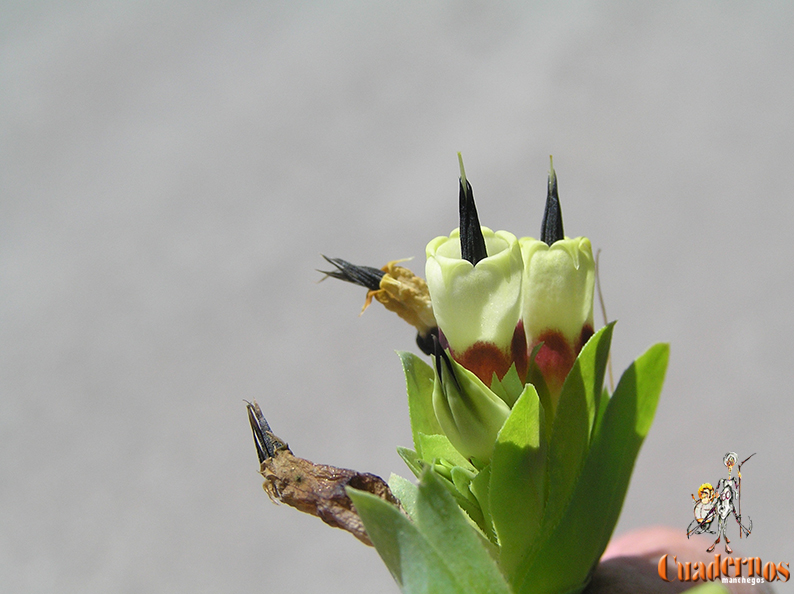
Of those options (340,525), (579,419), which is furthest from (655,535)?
(340,525)

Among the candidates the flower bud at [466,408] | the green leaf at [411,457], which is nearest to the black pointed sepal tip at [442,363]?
the flower bud at [466,408]

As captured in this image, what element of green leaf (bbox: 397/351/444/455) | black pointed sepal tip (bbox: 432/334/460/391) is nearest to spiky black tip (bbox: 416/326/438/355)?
green leaf (bbox: 397/351/444/455)

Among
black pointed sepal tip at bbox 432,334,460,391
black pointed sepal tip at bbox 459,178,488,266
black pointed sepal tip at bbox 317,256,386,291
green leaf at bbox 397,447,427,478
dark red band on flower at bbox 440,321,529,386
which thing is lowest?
green leaf at bbox 397,447,427,478

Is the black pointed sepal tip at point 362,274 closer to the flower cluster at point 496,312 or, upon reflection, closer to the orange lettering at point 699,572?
the flower cluster at point 496,312

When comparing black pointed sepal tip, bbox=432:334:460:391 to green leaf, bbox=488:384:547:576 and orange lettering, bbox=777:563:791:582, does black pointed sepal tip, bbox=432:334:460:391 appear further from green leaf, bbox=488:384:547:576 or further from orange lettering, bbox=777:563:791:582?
orange lettering, bbox=777:563:791:582

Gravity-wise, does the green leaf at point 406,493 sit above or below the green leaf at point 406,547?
above

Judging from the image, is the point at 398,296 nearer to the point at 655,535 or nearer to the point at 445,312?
the point at 445,312

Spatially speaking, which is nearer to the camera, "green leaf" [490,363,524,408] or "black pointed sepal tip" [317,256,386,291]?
"green leaf" [490,363,524,408]
